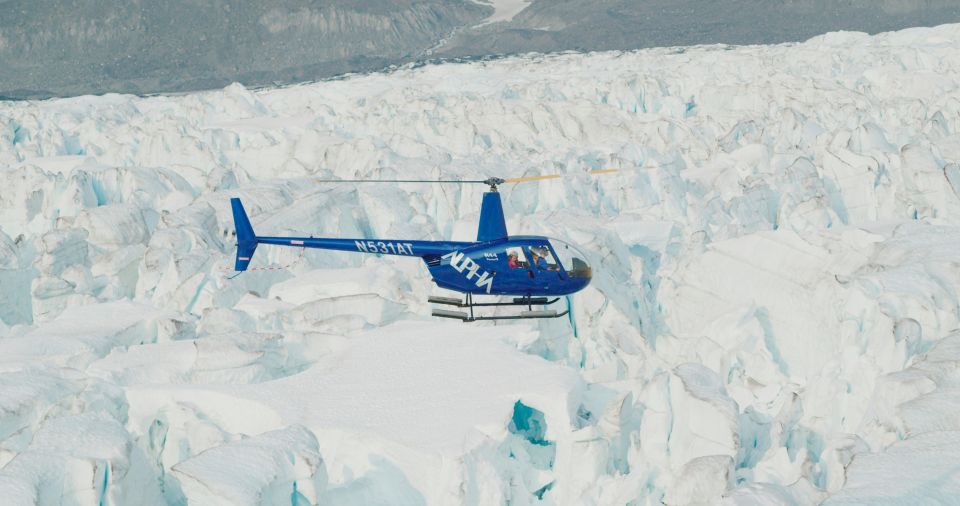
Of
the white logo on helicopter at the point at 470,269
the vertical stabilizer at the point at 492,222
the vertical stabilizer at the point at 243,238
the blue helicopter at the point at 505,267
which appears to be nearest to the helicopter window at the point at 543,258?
the blue helicopter at the point at 505,267

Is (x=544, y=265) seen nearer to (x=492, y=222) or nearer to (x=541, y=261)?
(x=541, y=261)

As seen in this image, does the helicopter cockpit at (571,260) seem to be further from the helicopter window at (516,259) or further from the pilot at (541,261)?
the helicopter window at (516,259)

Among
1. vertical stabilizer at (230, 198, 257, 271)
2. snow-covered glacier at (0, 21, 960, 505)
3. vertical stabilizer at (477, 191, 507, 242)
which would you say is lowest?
snow-covered glacier at (0, 21, 960, 505)

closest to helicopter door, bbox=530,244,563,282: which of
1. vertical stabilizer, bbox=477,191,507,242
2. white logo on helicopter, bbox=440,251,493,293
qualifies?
white logo on helicopter, bbox=440,251,493,293

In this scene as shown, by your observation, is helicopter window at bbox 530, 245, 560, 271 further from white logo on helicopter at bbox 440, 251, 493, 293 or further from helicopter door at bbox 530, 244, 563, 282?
white logo on helicopter at bbox 440, 251, 493, 293

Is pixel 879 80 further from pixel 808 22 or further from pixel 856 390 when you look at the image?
pixel 808 22

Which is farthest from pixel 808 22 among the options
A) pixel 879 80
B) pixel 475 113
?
pixel 475 113
